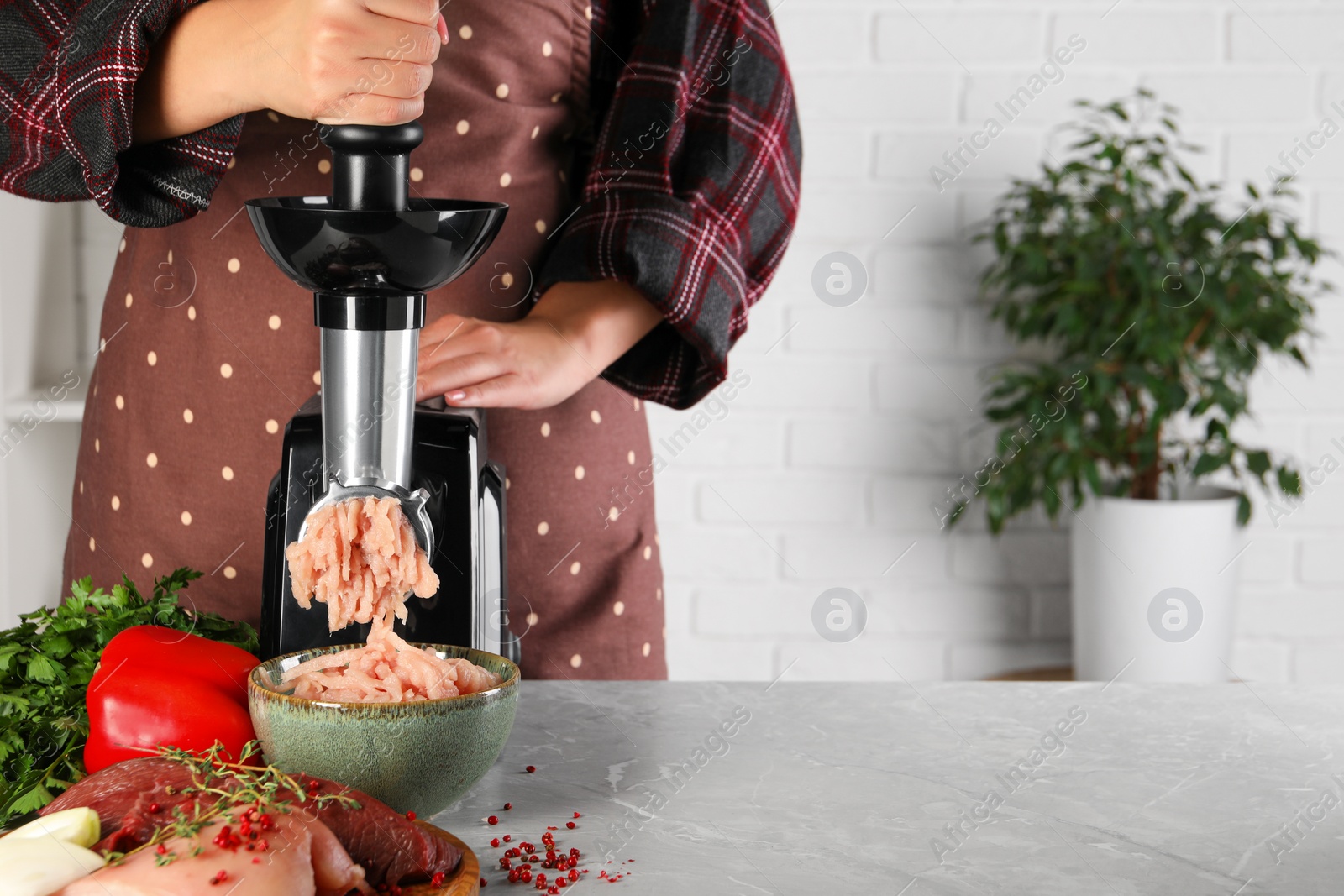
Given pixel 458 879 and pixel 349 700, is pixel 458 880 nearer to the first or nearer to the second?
pixel 458 879

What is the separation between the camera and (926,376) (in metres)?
1.93

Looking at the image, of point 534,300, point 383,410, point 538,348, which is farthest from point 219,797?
point 534,300

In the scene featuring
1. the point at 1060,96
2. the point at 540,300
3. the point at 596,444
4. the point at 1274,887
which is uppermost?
the point at 1060,96

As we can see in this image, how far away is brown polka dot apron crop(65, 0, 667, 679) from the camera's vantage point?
98 cm

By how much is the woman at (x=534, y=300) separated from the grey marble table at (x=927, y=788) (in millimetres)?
222

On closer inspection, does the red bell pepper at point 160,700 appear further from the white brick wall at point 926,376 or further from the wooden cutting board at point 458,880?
the white brick wall at point 926,376

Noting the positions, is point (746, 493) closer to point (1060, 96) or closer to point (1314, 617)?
point (1060, 96)

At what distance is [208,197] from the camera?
83 centimetres

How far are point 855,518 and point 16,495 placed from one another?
1301 mm

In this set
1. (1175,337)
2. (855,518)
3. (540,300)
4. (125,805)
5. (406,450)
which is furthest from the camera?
(855,518)

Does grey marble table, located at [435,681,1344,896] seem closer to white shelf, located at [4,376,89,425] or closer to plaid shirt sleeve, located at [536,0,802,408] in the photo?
plaid shirt sleeve, located at [536,0,802,408]

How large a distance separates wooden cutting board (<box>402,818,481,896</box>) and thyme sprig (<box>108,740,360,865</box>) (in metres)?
0.04

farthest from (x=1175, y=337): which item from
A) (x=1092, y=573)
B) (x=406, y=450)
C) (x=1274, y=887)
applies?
(x=406, y=450)

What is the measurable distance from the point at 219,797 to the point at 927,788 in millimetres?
391
